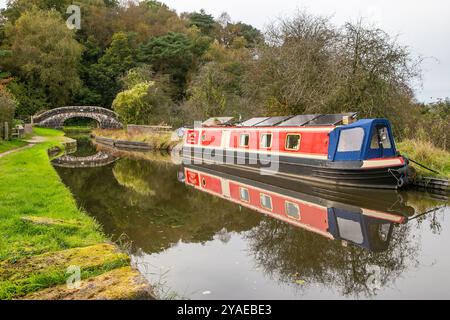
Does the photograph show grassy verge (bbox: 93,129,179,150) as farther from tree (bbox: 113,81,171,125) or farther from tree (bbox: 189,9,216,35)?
tree (bbox: 189,9,216,35)

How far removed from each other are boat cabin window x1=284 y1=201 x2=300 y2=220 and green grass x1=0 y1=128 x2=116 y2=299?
3.48 metres

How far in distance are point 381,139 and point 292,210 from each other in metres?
3.51

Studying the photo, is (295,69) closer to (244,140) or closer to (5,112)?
(244,140)

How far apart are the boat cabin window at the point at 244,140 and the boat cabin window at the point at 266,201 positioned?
487 centimetres

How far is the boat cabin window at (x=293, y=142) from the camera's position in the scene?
469 inches

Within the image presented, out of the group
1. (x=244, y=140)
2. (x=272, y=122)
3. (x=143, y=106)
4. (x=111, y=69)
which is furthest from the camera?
(x=111, y=69)

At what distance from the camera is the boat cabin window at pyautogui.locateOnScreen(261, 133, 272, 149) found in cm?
1317

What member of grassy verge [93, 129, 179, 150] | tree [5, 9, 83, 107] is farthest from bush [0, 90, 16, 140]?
tree [5, 9, 83, 107]

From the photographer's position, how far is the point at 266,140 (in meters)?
13.3

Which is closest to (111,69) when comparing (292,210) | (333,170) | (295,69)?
(295,69)

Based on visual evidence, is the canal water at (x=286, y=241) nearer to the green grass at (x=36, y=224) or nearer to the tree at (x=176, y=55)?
the green grass at (x=36, y=224)
